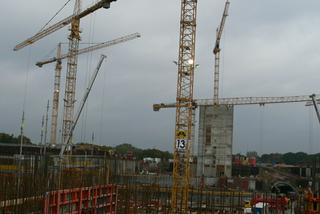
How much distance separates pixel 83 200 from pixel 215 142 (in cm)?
4005

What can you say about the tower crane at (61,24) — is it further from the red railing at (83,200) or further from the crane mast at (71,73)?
the red railing at (83,200)

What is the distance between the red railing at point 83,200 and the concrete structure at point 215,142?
36.3 m

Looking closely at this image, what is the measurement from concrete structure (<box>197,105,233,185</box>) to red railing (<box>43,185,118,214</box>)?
36.3m

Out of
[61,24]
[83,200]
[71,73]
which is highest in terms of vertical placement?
[61,24]

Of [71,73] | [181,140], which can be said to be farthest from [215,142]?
[181,140]

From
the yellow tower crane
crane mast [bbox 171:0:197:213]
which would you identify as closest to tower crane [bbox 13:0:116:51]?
the yellow tower crane

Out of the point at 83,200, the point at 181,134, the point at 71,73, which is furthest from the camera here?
the point at 71,73

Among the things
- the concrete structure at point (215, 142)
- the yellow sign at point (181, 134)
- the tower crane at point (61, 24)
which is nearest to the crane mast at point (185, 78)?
the yellow sign at point (181, 134)

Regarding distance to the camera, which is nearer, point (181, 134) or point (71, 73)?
point (181, 134)

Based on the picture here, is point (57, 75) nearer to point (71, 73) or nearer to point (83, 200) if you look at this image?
point (71, 73)

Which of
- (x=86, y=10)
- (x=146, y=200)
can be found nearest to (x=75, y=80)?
(x=86, y=10)

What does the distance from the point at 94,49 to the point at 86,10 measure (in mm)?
10705

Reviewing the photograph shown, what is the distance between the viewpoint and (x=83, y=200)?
46.3 feet

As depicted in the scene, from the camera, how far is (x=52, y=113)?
49.7m
